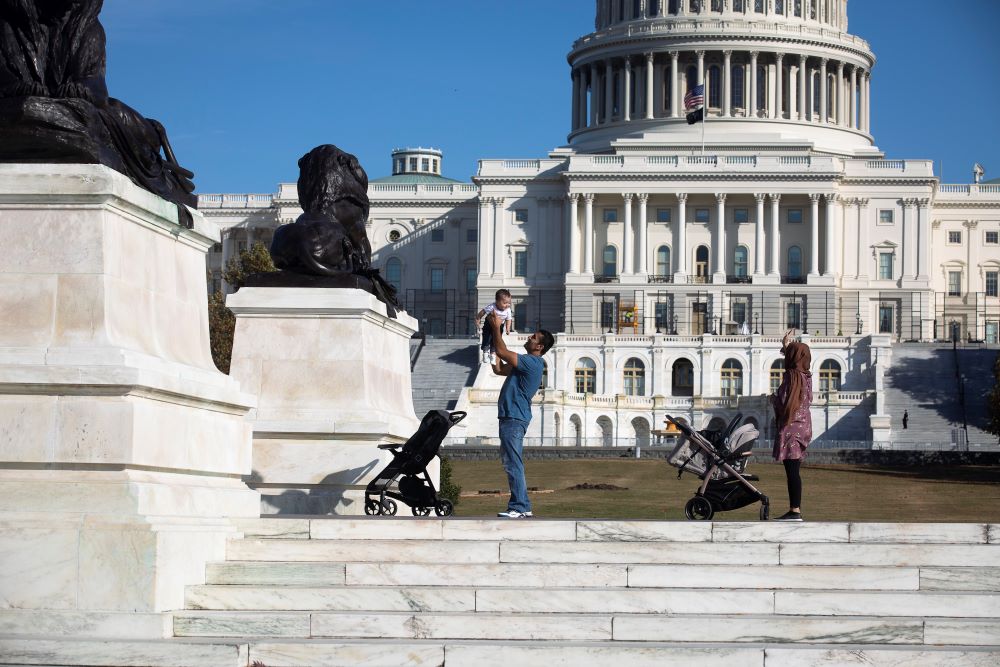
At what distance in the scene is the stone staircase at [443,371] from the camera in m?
86.8

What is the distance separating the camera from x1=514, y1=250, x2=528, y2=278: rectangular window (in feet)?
415

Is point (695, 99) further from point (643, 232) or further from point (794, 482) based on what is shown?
point (794, 482)

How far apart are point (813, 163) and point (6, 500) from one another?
113 metres

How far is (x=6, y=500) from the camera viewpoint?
1292 cm

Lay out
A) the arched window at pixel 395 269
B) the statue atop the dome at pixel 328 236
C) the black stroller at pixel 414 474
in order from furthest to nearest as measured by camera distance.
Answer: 1. the arched window at pixel 395 269
2. the statue atop the dome at pixel 328 236
3. the black stroller at pixel 414 474

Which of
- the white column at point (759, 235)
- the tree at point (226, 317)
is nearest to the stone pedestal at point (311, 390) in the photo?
the tree at point (226, 317)

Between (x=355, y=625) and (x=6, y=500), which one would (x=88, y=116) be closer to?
(x=6, y=500)

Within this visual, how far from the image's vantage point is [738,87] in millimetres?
138000

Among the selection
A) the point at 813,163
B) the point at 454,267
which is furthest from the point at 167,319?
the point at 454,267

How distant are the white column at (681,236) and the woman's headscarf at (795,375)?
10423 centimetres

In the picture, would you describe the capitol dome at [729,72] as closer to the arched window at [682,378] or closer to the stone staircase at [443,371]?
the arched window at [682,378]

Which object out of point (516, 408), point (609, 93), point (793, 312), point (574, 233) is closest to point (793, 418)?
point (516, 408)

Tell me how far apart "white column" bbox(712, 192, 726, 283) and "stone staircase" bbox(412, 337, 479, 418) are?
1049 inches

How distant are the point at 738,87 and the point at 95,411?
127780 mm
